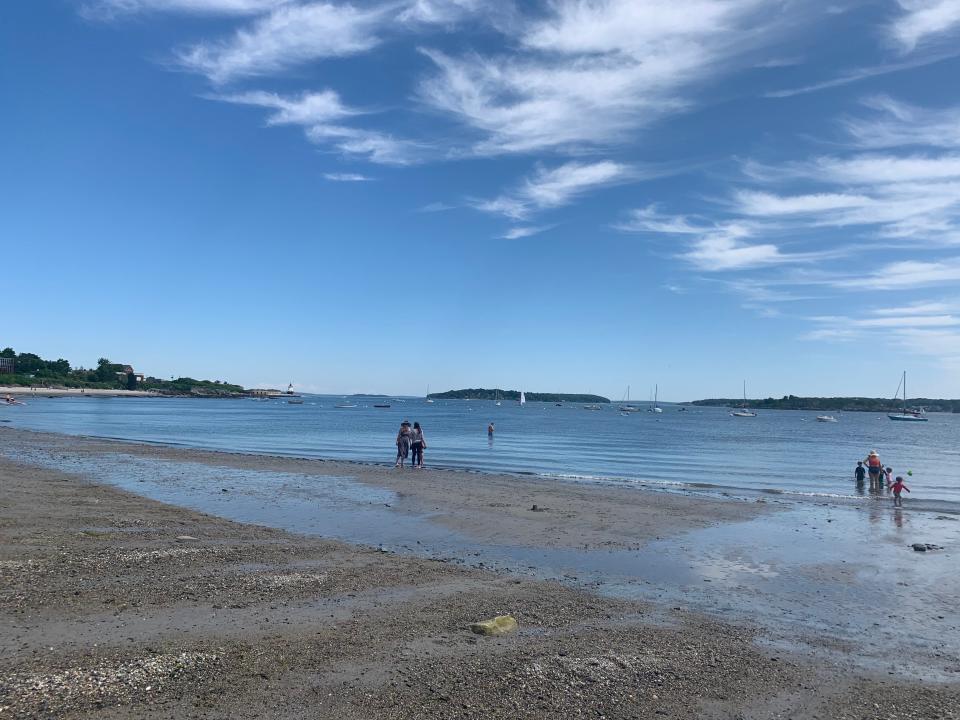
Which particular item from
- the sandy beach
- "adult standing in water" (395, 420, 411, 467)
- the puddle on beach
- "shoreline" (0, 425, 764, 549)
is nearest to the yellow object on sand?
the sandy beach

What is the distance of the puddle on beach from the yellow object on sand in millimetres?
2889

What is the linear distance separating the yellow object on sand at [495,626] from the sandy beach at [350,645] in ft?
0.55

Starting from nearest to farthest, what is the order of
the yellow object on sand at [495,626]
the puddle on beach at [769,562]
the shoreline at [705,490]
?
the yellow object on sand at [495,626] → the puddle on beach at [769,562] → the shoreline at [705,490]

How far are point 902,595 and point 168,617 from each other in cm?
1160

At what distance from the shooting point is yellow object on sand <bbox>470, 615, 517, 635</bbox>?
8.66 metres

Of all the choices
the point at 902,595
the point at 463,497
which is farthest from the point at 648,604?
the point at 463,497

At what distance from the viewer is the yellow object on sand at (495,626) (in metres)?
8.66

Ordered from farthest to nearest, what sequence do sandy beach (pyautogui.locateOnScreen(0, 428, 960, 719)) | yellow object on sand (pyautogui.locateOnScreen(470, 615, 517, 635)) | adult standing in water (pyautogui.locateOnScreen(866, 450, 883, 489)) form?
adult standing in water (pyautogui.locateOnScreen(866, 450, 883, 489)), yellow object on sand (pyautogui.locateOnScreen(470, 615, 517, 635)), sandy beach (pyautogui.locateOnScreen(0, 428, 960, 719))

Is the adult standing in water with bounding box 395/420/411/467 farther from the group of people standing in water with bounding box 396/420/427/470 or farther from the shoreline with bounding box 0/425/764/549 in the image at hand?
the shoreline with bounding box 0/425/764/549

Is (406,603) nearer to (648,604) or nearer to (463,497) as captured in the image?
(648,604)

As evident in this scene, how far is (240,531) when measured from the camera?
15.2m

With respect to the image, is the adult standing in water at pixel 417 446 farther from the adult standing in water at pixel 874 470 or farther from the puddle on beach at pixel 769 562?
the adult standing in water at pixel 874 470

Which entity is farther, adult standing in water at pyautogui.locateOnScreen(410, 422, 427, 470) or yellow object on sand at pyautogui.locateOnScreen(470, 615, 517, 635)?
adult standing in water at pyautogui.locateOnScreen(410, 422, 427, 470)

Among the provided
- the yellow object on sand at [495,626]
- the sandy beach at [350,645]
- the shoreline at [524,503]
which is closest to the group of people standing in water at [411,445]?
the shoreline at [524,503]
